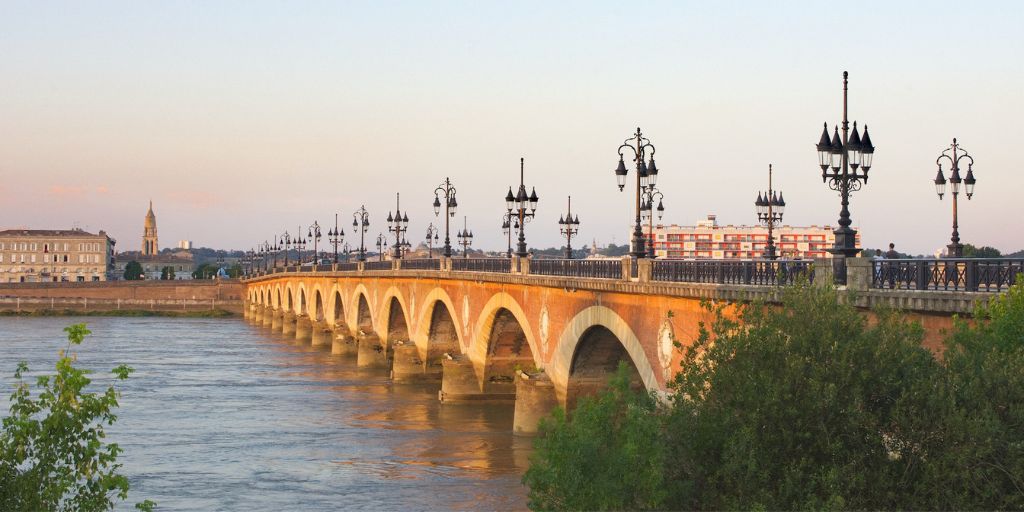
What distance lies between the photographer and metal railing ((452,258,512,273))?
42.6 meters

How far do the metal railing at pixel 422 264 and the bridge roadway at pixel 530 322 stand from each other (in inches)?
6.5

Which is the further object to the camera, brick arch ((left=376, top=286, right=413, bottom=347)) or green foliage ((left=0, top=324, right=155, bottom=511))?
brick arch ((left=376, top=286, right=413, bottom=347))

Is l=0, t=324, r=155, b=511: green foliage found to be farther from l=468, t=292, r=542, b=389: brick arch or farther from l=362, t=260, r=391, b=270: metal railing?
l=362, t=260, r=391, b=270: metal railing

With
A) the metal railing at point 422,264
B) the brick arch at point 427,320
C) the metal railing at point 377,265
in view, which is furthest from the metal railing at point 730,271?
the metal railing at point 377,265

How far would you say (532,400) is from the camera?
35.7 metres

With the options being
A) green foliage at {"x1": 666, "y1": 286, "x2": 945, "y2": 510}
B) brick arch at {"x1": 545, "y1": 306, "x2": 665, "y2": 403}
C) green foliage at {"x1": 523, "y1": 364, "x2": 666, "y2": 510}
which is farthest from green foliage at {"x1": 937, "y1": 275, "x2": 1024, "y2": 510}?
brick arch at {"x1": 545, "y1": 306, "x2": 665, "y2": 403}

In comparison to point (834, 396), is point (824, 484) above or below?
below

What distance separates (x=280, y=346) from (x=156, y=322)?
3695 centimetres

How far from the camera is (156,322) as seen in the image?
119062 mm

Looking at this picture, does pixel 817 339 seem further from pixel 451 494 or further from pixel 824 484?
pixel 451 494

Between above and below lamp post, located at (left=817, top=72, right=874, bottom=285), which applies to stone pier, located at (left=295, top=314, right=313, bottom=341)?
below

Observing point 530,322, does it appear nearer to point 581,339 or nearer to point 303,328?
point 581,339

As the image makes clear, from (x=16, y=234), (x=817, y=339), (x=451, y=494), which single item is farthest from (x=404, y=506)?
(x=16, y=234)

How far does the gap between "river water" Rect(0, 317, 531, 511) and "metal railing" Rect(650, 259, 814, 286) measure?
598 cm
